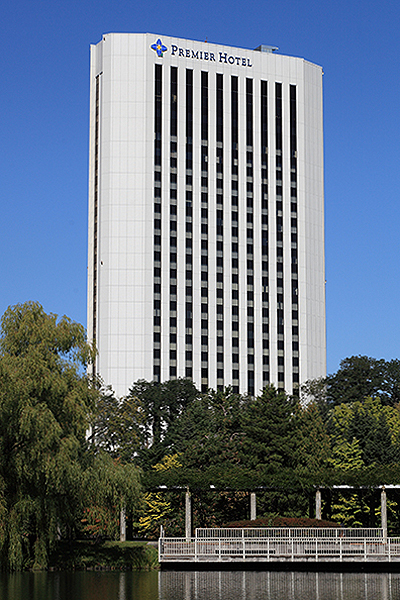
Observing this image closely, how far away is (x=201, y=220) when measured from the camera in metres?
147

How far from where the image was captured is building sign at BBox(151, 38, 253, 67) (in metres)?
149

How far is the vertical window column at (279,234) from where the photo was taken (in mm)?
149500

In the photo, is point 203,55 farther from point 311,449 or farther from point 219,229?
point 311,449

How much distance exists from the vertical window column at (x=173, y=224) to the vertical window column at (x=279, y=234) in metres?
17.8

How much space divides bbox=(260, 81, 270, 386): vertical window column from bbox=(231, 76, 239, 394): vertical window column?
15.2 feet

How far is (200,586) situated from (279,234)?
4348 inches

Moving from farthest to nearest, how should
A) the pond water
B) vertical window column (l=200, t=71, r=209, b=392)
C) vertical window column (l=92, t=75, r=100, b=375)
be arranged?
vertical window column (l=92, t=75, r=100, b=375) → vertical window column (l=200, t=71, r=209, b=392) → the pond water

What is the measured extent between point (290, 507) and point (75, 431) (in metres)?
23.1

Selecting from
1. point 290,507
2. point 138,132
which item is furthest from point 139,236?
point 290,507

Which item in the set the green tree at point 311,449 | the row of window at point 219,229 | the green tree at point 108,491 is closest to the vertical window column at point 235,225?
the row of window at point 219,229

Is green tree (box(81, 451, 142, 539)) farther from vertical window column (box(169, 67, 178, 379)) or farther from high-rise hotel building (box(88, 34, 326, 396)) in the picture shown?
vertical window column (box(169, 67, 178, 379))

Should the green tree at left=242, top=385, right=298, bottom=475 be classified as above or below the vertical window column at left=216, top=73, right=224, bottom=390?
below

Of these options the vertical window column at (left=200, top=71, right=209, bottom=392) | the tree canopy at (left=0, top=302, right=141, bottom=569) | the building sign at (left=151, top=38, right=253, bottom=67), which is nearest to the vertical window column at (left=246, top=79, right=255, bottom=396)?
the building sign at (left=151, top=38, right=253, bottom=67)

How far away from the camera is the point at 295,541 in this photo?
55.4m
